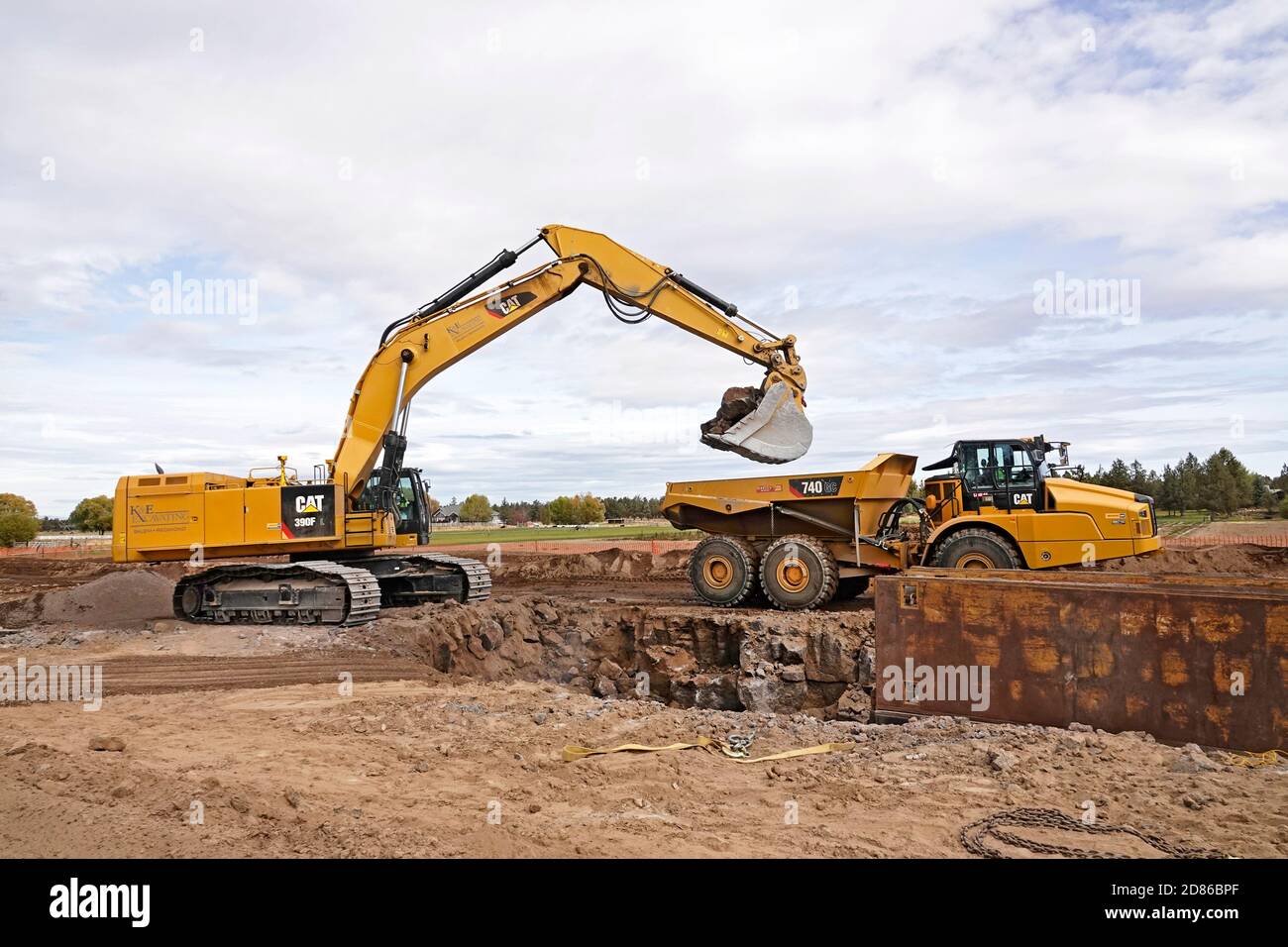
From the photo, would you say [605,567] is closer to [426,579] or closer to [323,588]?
[426,579]

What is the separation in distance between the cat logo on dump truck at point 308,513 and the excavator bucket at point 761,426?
590 centimetres

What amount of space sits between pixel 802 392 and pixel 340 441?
24.5 feet

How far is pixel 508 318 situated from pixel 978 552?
27.0 ft

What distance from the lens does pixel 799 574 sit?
13859mm

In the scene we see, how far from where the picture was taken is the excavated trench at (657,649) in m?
12.0

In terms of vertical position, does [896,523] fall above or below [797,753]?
above

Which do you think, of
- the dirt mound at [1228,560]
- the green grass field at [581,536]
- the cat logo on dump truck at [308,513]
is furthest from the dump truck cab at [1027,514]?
the green grass field at [581,536]

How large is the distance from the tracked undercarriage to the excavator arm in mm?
1565
